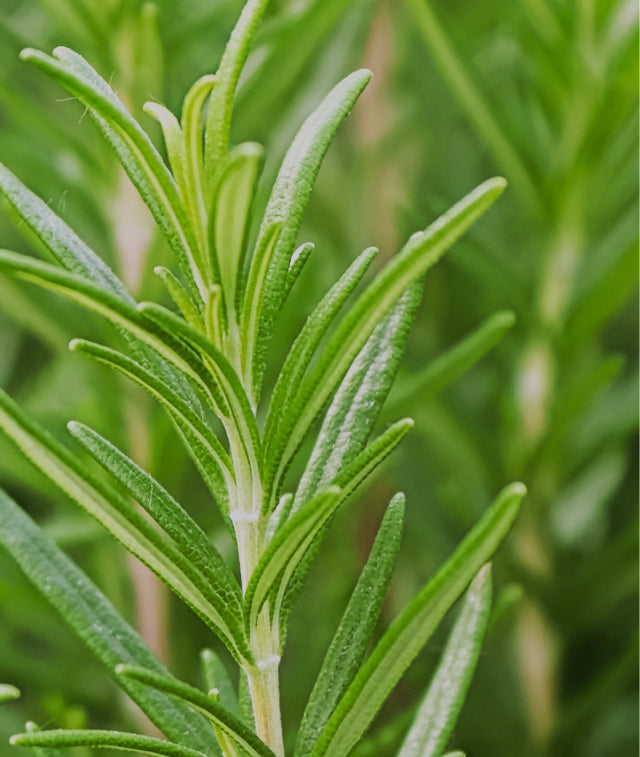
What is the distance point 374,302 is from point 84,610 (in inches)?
5.5

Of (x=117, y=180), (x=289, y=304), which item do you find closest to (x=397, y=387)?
(x=289, y=304)

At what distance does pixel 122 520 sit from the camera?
252mm

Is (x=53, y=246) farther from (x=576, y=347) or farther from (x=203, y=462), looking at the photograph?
(x=576, y=347)

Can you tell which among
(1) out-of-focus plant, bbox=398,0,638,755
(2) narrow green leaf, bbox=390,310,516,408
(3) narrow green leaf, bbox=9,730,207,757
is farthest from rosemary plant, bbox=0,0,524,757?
(1) out-of-focus plant, bbox=398,0,638,755

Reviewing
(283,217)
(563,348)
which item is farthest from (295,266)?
(563,348)

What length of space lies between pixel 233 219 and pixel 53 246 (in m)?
0.06

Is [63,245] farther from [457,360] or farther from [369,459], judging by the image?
[457,360]

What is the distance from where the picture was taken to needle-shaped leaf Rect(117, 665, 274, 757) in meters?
0.22

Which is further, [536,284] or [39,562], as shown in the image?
[536,284]

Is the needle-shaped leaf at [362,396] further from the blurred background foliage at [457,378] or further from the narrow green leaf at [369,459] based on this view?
the blurred background foliage at [457,378]

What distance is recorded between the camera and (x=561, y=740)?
0.62 meters

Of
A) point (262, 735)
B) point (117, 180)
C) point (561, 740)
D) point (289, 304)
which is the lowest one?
point (561, 740)

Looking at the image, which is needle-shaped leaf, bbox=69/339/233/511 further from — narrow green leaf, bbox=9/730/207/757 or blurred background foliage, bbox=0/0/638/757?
blurred background foliage, bbox=0/0/638/757

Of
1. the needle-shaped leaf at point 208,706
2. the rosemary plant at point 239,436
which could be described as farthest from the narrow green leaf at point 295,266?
the needle-shaped leaf at point 208,706
